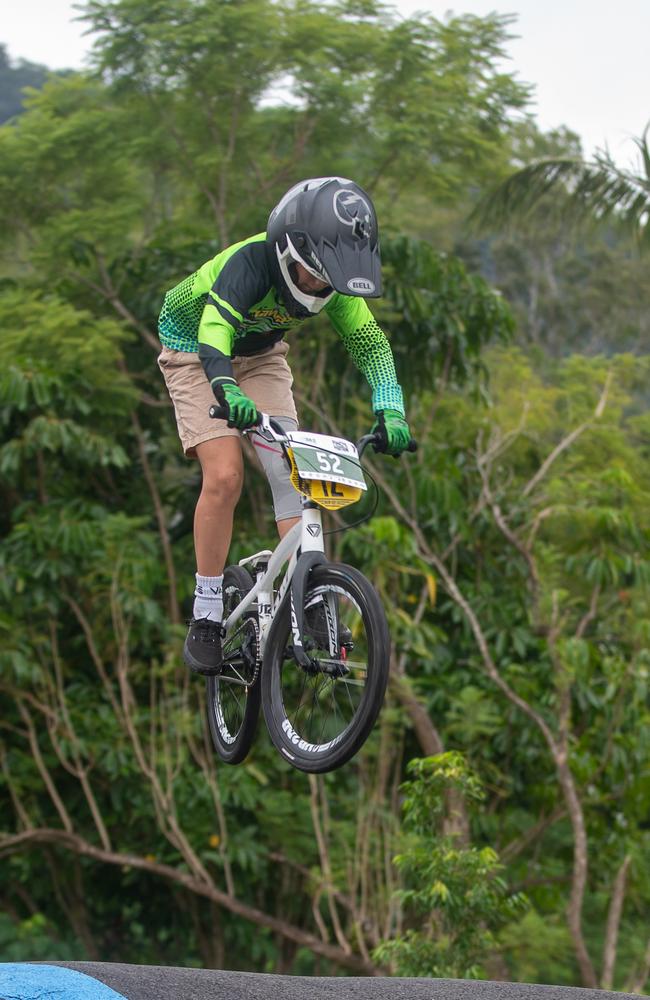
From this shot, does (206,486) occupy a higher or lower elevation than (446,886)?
higher

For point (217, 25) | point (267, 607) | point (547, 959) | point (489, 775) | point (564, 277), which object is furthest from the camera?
point (564, 277)

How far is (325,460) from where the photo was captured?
4.19 m

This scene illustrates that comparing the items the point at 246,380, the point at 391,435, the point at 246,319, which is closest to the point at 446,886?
the point at 246,380

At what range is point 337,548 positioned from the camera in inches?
438

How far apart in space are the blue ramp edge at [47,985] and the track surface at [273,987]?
0.06 ft

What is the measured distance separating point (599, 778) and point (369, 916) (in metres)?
2.44

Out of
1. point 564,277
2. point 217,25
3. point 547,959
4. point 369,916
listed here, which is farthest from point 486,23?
point 564,277

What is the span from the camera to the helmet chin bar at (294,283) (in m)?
4.34

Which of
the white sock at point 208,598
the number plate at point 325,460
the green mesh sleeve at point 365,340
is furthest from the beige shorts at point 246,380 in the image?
the number plate at point 325,460

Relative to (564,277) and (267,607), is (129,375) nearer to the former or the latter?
(267,607)

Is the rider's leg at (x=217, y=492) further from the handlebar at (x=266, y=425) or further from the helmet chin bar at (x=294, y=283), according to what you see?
the helmet chin bar at (x=294, y=283)

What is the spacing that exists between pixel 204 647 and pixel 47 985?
128 centimetres

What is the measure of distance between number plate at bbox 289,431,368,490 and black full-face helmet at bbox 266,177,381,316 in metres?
0.47

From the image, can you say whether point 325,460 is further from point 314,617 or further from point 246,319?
point 246,319
